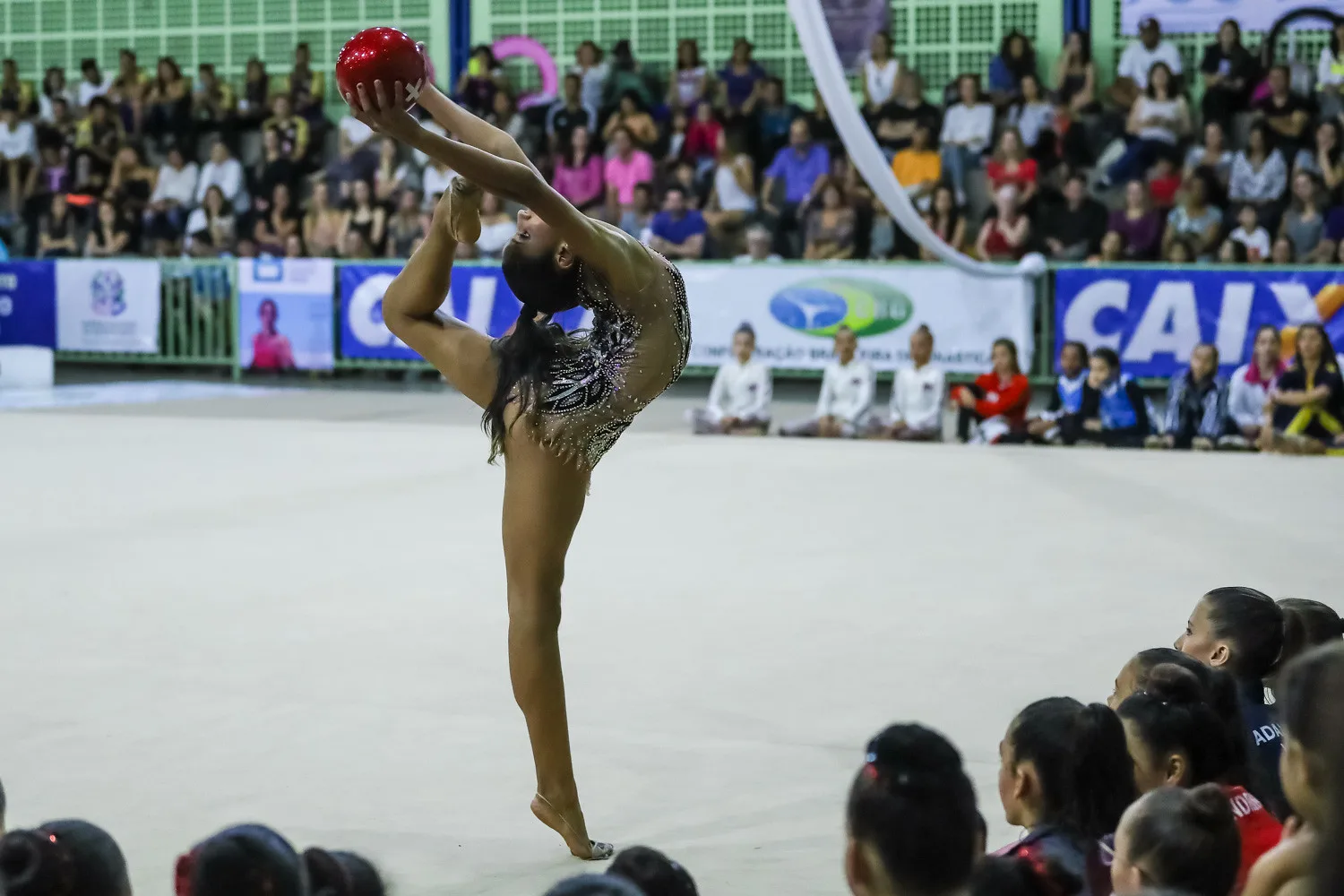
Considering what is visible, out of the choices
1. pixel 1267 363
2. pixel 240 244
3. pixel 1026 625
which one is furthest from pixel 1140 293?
pixel 240 244

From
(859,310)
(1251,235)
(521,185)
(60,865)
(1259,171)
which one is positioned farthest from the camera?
(1259,171)

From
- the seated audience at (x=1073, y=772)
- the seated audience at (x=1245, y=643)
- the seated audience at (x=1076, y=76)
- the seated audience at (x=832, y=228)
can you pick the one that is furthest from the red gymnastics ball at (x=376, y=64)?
the seated audience at (x=1076, y=76)

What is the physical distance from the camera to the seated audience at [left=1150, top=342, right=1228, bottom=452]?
36.2ft

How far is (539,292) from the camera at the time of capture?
3754 millimetres

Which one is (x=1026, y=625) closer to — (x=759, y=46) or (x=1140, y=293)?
(x=1140, y=293)

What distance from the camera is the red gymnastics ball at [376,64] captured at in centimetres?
315

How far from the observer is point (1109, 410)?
37.0ft

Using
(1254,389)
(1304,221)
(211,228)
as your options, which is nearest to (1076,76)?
(1304,221)

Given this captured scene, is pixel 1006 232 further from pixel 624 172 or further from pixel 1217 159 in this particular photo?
pixel 624 172

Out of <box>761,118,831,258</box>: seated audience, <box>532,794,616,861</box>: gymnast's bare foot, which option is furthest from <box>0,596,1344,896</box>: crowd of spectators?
<box>761,118,831,258</box>: seated audience

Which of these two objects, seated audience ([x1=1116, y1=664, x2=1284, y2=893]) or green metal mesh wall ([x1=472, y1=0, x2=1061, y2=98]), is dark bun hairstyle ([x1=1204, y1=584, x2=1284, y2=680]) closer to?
seated audience ([x1=1116, y1=664, x2=1284, y2=893])

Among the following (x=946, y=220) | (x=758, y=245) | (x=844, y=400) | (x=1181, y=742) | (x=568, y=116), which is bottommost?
(x=844, y=400)

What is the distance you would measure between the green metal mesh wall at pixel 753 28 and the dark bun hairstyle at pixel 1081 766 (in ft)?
47.6

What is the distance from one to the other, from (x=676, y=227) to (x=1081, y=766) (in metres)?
13.0
